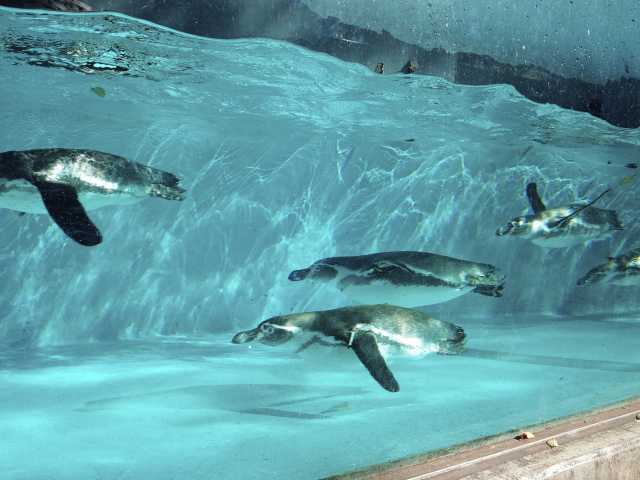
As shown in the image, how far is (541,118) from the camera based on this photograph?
12398mm

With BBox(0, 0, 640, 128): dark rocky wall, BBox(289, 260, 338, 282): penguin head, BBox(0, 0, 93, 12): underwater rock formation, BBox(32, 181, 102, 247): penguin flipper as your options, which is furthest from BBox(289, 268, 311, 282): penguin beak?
BBox(0, 0, 93, 12): underwater rock formation

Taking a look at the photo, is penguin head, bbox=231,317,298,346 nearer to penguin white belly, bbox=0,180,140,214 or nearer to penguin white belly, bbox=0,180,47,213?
penguin white belly, bbox=0,180,140,214

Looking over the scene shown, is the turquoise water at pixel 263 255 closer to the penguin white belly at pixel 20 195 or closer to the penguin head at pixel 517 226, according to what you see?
the penguin head at pixel 517 226

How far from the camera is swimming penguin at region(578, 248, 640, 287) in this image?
28.8 ft

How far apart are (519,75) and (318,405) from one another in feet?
24.0

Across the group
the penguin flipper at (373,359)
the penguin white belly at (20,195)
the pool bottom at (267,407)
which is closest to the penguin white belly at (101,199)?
the penguin white belly at (20,195)

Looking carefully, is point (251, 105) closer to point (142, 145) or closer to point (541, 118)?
point (142, 145)

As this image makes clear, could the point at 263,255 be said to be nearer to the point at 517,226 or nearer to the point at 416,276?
the point at 517,226

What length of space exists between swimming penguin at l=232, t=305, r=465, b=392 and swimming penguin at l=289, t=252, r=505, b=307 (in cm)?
147

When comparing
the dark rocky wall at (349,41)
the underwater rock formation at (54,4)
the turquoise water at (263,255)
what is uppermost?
the dark rocky wall at (349,41)

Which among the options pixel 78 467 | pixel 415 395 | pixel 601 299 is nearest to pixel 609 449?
pixel 415 395

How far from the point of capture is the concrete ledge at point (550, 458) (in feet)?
8.71

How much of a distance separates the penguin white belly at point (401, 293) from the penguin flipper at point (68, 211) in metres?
2.72

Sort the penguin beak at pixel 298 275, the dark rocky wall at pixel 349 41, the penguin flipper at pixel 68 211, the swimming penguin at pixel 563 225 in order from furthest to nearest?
the swimming penguin at pixel 563 225 → the dark rocky wall at pixel 349 41 → the penguin beak at pixel 298 275 → the penguin flipper at pixel 68 211
